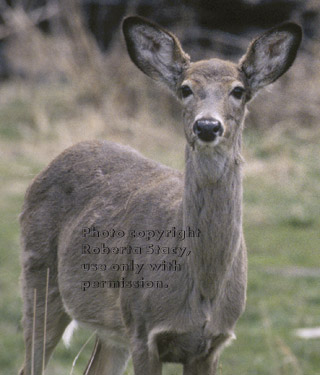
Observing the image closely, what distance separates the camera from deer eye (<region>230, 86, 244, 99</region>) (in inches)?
183

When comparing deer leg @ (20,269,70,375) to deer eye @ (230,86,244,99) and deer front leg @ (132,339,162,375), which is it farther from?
deer eye @ (230,86,244,99)

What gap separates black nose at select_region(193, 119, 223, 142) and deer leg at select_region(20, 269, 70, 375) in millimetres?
1838

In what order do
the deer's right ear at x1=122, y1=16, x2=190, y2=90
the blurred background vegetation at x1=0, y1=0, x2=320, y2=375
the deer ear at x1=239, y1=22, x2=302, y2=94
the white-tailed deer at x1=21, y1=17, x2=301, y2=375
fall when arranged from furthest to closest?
1. the blurred background vegetation at x1=0, y1=0, x2=320, y2=375
2. the deer's right ear at x1=122, y1=16, x2=190, y2=90
3. the deer ear at x1=239, y1=22, x2=302, y2=94
4. the white-tailed deer at x1=21, y1=17, x2=301, y2=375

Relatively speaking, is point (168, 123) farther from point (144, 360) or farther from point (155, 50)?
point (144, 360)

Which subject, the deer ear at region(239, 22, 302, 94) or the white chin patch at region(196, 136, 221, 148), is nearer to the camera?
the white chin patch at region(196, 136, 221, 148)

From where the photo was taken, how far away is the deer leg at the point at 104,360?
579 cm

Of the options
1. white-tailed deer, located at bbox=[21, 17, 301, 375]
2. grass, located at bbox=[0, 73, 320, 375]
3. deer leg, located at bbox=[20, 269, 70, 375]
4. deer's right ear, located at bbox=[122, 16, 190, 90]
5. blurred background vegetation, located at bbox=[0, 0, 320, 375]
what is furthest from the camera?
blurred background vegetation, located at bbox=[0, 0, 320, 375]

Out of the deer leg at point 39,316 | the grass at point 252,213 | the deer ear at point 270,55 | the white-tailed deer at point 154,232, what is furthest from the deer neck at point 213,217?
the deer leg at point 39,316

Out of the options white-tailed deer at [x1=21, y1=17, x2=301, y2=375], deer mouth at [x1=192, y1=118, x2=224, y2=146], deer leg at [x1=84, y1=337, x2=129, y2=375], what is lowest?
deer leg at [x1=84, y1=337, x2=129, y2=375]

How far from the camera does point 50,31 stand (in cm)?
1506

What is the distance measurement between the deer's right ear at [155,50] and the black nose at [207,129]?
31.4 inches

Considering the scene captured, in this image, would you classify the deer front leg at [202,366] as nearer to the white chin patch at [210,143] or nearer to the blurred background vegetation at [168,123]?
the white chin patch at [210,143]

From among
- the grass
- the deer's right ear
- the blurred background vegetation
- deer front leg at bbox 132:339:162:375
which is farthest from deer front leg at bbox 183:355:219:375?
the blurred background vegetation

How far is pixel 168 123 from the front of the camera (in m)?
13.4
